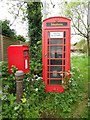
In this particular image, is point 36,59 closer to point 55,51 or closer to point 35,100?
point 55,51

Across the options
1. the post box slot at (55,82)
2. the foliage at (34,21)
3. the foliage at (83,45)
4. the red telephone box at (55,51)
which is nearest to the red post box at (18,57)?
the red telephone box at (55,51)

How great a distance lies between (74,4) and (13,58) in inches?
554

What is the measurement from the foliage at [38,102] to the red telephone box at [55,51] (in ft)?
1.06

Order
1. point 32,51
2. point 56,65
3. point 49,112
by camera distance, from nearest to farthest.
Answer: point 49,112, point 56,65, point 32,51

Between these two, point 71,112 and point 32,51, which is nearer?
point 71,112

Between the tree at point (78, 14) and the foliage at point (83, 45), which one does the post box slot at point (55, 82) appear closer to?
the tree at point (78, 14)

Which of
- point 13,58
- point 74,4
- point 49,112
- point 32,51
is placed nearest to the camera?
point 49,112

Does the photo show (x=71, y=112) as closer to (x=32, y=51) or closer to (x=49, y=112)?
(x=49, y=112)

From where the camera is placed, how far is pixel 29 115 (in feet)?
→ 14.6

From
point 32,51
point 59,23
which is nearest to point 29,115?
point 59,23

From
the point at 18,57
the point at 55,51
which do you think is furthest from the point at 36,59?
the point at 18,57

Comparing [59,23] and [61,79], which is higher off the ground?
[59,23]

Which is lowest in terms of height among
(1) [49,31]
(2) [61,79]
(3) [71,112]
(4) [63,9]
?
(3) [71,112]

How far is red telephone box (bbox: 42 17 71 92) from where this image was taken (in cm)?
612
